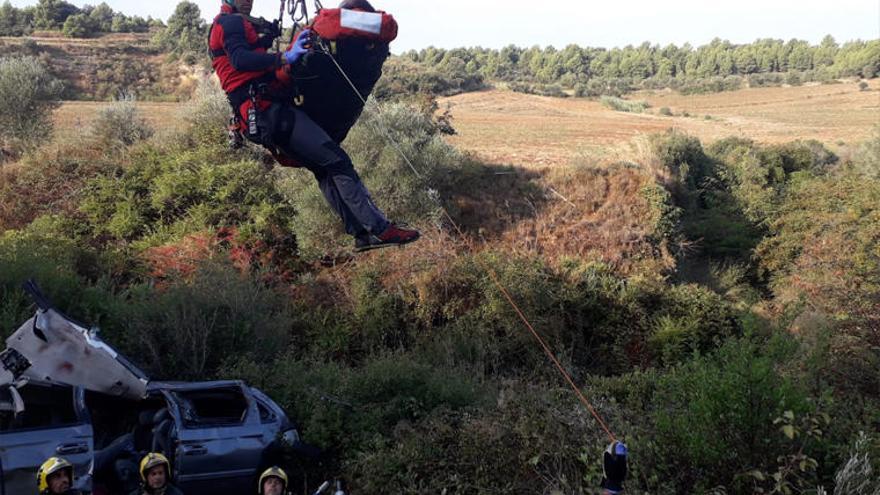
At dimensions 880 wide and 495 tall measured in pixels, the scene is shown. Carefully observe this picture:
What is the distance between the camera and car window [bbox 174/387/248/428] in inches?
324

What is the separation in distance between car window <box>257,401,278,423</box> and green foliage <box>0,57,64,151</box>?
23.1m

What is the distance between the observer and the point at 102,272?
706 inches

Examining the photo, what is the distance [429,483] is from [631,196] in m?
17.7

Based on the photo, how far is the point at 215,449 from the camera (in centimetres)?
794

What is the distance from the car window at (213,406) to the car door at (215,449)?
0.01m

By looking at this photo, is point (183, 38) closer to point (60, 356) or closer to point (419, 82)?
point (419, 82)

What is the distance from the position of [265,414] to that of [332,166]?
4.15m

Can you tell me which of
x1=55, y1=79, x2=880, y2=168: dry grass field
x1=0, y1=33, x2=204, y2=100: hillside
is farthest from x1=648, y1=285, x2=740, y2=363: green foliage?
x1=0, y1=33, x2=204, y2=100: hillside

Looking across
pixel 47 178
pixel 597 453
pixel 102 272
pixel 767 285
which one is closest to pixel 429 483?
pixel 597 453

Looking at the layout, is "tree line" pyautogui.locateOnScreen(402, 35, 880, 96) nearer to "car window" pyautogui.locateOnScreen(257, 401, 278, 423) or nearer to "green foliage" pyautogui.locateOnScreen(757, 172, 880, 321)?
"green foliage" pyautogui.locateOnScreen(757, 172, 880, 321)

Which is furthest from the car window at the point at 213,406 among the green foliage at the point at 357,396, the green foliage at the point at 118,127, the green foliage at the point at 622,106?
the green foliage at the point at 622,106

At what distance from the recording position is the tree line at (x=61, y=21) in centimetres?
5225

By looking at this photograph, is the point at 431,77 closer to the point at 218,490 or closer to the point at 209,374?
the point at 209,374

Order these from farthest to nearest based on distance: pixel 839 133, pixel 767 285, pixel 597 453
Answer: pixel 839 133
pixel 767 285
pixel 597 453
